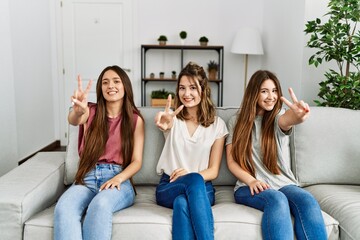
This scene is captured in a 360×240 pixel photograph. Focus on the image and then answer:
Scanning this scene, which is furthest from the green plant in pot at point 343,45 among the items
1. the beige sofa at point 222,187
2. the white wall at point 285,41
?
the white wall at point 285,41

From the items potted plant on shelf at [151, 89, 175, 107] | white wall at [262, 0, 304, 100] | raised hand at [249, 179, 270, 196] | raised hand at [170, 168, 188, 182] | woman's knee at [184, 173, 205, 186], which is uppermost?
white wall at [262, 0, 304, 100]

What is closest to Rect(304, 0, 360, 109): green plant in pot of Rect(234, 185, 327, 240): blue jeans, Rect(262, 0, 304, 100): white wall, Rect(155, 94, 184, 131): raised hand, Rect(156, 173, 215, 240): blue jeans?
Rect(262, 0, 304, 100): white wall

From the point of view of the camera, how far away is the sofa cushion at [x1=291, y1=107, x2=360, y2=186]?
6.99 ft

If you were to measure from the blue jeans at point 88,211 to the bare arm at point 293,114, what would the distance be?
2.64 ft

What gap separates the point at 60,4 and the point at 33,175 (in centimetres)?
344

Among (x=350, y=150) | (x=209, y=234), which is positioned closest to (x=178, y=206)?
(x=209, y=234)

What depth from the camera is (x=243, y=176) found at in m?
1.90

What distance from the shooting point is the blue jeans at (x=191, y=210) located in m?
1.58

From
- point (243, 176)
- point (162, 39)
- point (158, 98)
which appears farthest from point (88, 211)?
point (162, 39)

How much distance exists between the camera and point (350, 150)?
2150 millimetres

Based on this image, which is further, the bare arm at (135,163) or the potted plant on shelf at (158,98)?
the potted plant on shelf at (158,98)

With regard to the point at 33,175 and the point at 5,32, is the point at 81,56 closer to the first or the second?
the point at 5,32

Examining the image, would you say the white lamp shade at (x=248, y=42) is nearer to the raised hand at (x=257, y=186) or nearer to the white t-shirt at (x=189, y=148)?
the white t-shirt at (x=189, y=148)

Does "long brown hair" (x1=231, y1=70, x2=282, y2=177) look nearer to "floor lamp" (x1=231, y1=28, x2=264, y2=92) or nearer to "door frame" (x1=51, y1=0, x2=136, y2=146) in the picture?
"floor lamp" (x1=231, y1=28, x2=264, y2=92)
